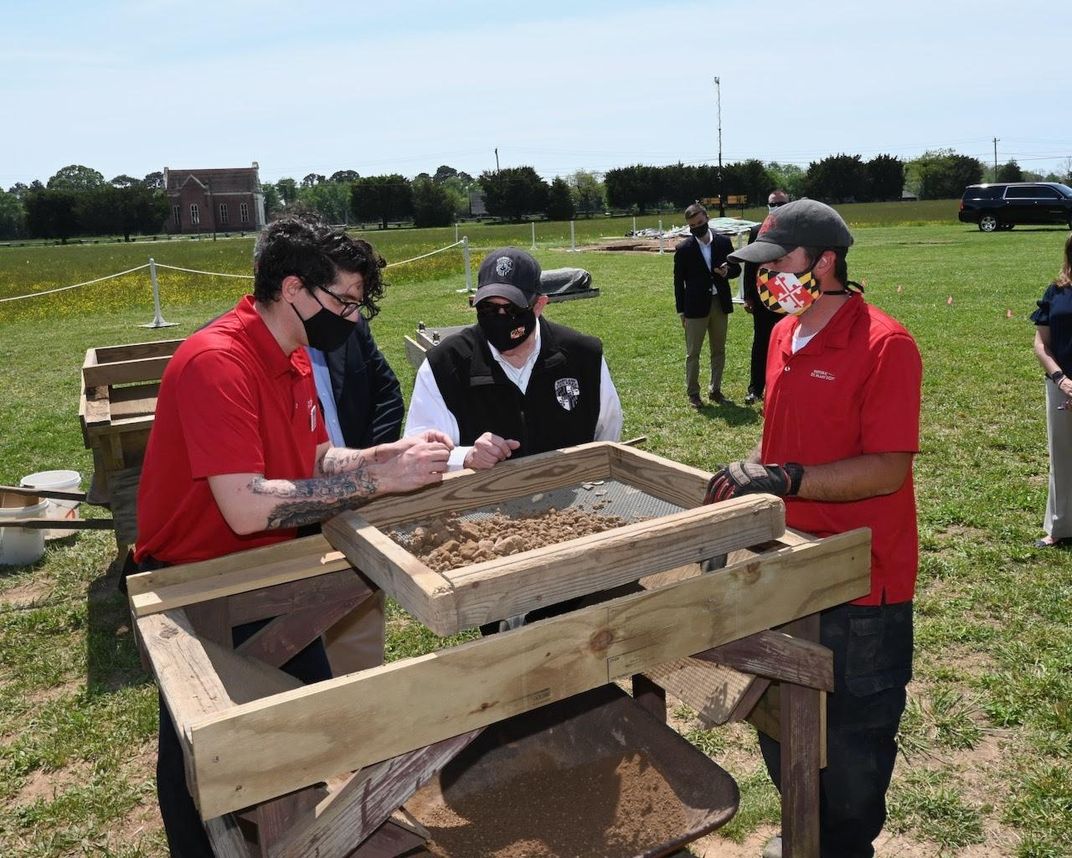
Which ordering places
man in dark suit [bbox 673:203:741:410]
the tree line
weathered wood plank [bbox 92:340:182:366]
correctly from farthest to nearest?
the tree line, man in dark suit [bbox 673:203:741:410], weathered wood plank [bbox 92:340:182:366]

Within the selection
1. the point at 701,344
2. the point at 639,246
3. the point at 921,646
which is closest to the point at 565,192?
the point at 639,246

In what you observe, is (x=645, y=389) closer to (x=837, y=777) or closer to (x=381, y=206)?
(x=837, y=777)

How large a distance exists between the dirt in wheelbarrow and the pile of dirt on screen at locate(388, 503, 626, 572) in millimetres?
854

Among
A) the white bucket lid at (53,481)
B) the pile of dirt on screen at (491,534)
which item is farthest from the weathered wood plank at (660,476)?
the white bucket lid at (53,481)

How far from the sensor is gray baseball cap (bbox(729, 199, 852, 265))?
2.96 m

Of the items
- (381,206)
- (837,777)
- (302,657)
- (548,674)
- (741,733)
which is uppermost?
(381,206)

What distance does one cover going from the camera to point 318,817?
2.17 metres

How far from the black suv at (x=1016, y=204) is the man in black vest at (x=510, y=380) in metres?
36.2

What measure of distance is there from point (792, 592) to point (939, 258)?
2714 cm

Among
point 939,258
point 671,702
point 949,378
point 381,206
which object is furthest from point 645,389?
point 381,206

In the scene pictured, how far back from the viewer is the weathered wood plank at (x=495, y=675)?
73.9 inches

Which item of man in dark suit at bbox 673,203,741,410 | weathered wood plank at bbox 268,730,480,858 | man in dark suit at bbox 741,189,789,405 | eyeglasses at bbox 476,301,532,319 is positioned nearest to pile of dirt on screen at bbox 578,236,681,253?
man in dark suit at bbox 673,203,741,410

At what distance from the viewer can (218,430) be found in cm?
253

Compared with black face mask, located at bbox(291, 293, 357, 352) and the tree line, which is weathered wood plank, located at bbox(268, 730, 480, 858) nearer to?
black face mask, located at bbox(291, 293, 357, 352)
